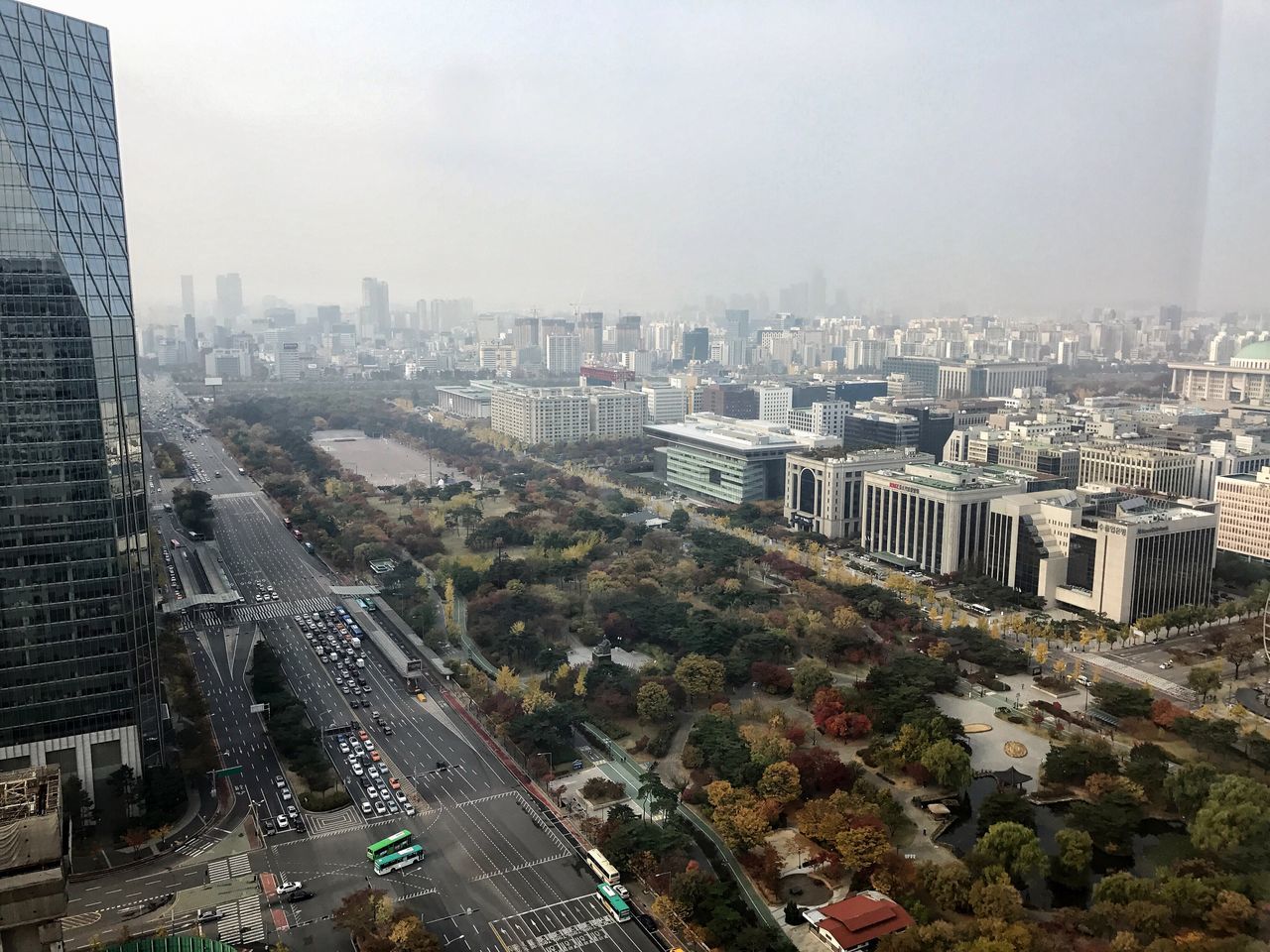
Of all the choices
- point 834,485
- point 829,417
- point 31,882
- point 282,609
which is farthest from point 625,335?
point 31,882

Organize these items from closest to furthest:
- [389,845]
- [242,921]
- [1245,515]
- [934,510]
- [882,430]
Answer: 1. [242,921]
2. [389,845]
3. [934,510]
4. [1245,515]
5. [882,430]

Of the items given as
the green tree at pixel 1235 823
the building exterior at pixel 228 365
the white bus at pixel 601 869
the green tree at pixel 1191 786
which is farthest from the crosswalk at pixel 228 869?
the building exterior at pixel 228 365

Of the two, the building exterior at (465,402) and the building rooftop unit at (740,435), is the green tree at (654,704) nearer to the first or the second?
the building rooftop unit at (740,435)

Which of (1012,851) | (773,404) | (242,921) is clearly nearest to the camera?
(242,921)

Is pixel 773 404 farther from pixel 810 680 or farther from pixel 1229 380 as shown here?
pixel 810 680

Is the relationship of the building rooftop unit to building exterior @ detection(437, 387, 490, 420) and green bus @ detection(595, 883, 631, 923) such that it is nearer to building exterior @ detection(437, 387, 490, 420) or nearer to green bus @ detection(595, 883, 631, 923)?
building exterior @ detection(437, 387, 490, 420)

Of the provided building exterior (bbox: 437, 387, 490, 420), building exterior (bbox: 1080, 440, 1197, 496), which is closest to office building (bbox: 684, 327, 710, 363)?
building exterior (bbox: 437, 387, 490, 420)
